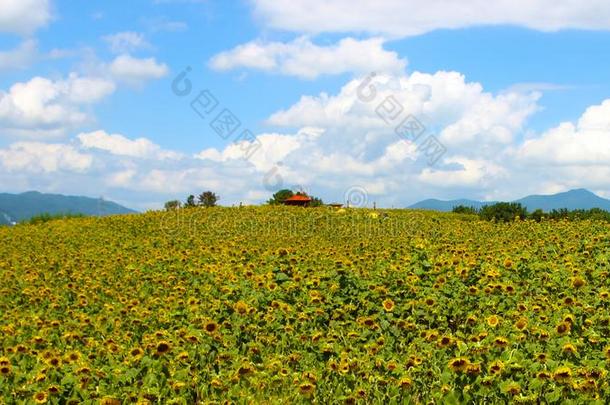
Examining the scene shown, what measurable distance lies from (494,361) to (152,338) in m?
3.58

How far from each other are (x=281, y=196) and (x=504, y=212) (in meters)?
15.8

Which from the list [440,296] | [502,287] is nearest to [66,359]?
[440,296]

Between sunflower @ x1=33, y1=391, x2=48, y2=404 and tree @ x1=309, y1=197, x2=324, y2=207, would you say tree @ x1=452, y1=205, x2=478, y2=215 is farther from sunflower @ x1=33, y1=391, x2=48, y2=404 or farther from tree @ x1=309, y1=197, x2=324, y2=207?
sunflower @ x1=33, y1=391, x2=48, y2=404

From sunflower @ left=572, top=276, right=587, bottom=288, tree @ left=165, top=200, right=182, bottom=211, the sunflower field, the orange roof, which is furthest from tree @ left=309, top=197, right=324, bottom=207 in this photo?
sunflower @ left=572, top=276, right=587, bottom=288

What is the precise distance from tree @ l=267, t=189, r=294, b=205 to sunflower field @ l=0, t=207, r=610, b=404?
74.4 feet

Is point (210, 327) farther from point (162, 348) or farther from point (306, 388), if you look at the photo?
point (306, 388)

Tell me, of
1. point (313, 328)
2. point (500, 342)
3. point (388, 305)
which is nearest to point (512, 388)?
Result: point (500, 342)

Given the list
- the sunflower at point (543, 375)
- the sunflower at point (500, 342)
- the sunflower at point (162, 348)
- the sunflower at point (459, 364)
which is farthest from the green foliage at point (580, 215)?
the sunflower at point (162, 348)

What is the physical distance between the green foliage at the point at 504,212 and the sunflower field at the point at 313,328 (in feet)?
35.3

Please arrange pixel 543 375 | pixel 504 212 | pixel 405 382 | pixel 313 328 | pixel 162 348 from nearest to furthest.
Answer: pixel 543 375, pixel 405 382, pixel 162 348, pixel 313 328, pixel 504 212

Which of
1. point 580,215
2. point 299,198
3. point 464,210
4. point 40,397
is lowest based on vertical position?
point 40,397

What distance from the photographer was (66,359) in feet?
20.4

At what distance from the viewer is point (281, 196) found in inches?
1519

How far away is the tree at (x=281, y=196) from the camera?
37.9 m
